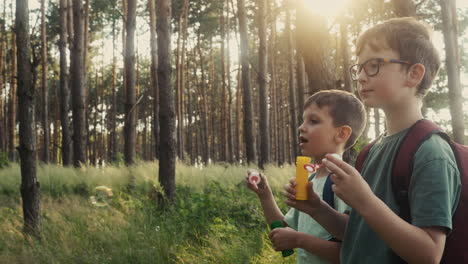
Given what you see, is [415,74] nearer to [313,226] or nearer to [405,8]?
[313,226]

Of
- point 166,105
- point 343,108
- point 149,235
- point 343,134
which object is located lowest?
point 149,235

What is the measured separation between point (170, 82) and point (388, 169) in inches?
256

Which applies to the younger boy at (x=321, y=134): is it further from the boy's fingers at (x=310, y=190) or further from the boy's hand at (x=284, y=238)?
the boy's fingers at (x=310, y=190)

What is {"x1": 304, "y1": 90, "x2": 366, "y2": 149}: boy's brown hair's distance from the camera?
2.16m

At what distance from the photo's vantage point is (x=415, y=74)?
1493 millimetres

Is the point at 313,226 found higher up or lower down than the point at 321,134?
lower down

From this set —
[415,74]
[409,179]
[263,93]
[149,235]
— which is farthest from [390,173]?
[263,93]

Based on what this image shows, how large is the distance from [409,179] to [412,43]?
478 millimetres

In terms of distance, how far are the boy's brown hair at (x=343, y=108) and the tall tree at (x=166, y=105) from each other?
550cm

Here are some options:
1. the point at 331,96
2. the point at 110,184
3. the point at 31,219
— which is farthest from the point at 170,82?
the point at 331,96

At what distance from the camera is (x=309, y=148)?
2125mm

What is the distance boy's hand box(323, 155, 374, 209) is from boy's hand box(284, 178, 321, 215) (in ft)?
1.24

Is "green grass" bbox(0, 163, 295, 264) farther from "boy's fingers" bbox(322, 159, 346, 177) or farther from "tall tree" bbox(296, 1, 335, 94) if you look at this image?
"boy's fingers" bbox(322, 159, 346, 177)

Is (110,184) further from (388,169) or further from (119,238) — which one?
(388,169)
